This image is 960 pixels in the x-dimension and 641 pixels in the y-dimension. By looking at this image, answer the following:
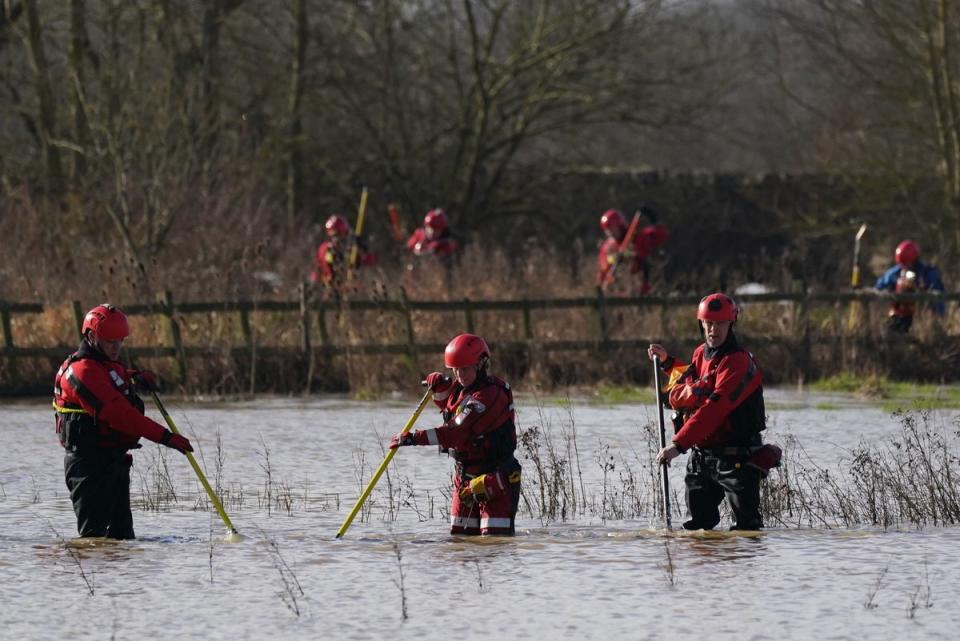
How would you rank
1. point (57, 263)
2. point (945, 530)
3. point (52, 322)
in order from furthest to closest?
1. point (57, 263)
2. point (52, 322)
3. point (945, 530)

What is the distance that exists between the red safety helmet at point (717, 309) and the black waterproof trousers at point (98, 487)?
3115 millimetres

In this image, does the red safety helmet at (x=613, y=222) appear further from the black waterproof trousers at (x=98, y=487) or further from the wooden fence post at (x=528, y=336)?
the black waterproof trousers at (x=98, y=487)

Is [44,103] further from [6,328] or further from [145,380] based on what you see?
[145,380]

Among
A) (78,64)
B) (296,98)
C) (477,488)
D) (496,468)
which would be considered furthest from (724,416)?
(296,98)

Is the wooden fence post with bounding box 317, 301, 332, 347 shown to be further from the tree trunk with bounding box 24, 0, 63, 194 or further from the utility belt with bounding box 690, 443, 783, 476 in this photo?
the utility belt with bounding box 690, 443, 783, 476

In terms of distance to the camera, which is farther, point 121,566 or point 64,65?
point 64,65

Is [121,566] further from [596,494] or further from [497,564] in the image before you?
[596,494]

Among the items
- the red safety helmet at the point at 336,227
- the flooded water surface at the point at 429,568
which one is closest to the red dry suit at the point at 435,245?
the red safety helmet at the point at 336,227

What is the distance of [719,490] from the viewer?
32.7ft

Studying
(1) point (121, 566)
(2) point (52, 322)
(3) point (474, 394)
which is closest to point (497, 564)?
(3) point (474, 394)

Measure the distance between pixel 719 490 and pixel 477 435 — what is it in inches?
54.6

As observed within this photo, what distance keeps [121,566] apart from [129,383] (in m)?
1.05

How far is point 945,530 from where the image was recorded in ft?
34.0

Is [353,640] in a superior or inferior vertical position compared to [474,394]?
inferior
